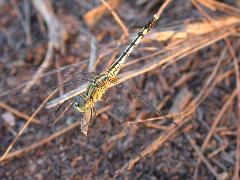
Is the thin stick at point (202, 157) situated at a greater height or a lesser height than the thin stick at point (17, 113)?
lesser

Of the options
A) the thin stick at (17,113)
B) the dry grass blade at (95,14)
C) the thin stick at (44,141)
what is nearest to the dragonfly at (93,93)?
the thin stick at (44,141)

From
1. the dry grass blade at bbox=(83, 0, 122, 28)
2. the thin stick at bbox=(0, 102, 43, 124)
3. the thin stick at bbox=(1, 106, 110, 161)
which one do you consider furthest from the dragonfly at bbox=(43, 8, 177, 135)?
the dry grass blade at bbox=(83, 0, 122, 28)

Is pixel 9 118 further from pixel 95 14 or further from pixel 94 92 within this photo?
pixel 95 14

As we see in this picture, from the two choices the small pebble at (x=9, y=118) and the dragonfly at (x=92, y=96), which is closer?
the dragonfly at (x=92, y=96)

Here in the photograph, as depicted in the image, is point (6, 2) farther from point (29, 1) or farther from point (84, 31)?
point (84, 31)

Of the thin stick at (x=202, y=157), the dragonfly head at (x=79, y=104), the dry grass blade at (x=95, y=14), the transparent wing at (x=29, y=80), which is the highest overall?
the dry grass blade at (x=95, y=14)

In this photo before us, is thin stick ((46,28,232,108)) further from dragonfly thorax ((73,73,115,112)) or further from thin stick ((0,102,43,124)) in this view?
thin stick ((0,102,43,124))

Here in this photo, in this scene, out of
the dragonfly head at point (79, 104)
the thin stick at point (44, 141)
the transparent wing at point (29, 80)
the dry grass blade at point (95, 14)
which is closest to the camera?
the dragonfly head at point (79, 104)

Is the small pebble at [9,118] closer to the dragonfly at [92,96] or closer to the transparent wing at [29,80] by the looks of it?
the transparent wing at [29,80]

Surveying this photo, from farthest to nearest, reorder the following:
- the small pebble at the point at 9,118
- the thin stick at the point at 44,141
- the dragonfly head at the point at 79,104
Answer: the small pebble at the point at 9,118 < the thin stick at the point at 44,141 < the dragonfly head at the point at 79,104
